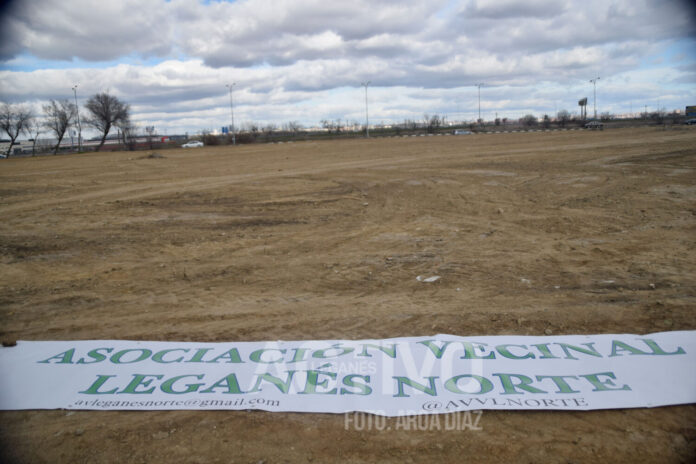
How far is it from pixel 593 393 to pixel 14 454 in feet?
14.6

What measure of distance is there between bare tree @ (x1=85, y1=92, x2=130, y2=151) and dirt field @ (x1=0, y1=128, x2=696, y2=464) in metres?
56.2

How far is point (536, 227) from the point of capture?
9.16 meters

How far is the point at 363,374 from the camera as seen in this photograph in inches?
162

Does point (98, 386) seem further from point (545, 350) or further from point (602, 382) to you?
point (602, 382)

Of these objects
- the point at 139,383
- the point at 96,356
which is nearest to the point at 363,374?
the point at 139,383

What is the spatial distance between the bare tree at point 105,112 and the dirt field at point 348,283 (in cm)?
5620

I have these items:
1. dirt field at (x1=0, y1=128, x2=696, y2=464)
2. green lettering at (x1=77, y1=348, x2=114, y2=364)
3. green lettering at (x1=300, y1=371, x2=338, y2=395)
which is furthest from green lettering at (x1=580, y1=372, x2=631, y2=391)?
green lettering at (x1=77, y1=348, x2=114, y2=364)

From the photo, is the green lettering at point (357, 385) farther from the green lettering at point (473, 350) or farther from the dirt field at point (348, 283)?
the green lettering at point (473, 350)

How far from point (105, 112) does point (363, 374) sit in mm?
70748

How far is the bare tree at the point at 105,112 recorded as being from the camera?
206 feet

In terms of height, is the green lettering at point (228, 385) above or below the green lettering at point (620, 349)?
below

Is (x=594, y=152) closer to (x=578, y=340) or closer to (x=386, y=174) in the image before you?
(x=386, y=174)

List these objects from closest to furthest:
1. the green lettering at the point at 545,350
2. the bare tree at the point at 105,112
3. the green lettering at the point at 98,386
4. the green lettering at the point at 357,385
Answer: the green lettering at the point at 357,385
the green lettering at the point at 98,386
the green lettering at the point at 545,350
the bare tree at the point at 105,112

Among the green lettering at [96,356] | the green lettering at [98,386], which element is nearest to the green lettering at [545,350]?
the green lettering at [98,386]
